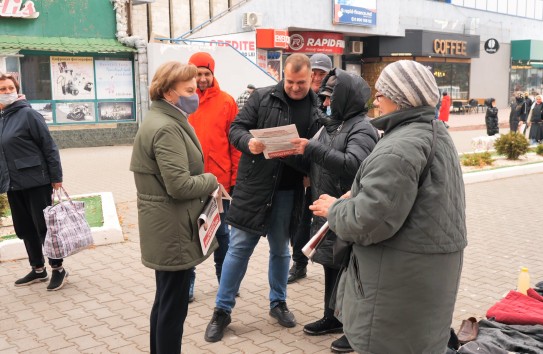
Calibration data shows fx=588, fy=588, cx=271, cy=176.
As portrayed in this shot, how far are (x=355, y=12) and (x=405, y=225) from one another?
24557 millimetres

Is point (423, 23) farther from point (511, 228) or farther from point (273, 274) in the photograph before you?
point (273, 274)

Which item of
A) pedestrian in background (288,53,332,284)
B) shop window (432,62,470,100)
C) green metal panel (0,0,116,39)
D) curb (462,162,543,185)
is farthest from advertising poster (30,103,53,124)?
shop window (432,62,470,100)

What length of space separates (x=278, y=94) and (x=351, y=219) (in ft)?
6.15

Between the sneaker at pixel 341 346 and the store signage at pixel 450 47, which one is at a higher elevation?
the store signage at pixel 450 47

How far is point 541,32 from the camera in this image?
44.2m

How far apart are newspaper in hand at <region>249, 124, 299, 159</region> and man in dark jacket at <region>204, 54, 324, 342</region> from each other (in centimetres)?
27

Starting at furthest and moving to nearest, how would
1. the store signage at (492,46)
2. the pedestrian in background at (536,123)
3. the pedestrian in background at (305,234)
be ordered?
the store signage at (492,46), the pedestrian in background at (536,123), the pedestrian in background at (305,234)

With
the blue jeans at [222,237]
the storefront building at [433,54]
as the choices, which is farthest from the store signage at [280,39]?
the blue jeans at [222,237]

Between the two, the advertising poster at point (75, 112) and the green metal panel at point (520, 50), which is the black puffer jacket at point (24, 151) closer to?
the advertising poster at point (75, 112)

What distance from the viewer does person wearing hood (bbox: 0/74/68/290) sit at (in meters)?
5.01

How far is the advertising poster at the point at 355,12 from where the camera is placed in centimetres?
2503

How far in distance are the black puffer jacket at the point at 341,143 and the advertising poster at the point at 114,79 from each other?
14038 millimetres

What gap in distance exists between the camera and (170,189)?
3205 mm

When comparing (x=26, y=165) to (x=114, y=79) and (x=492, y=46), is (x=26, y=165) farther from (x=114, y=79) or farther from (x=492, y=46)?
(x=492, y=46)
